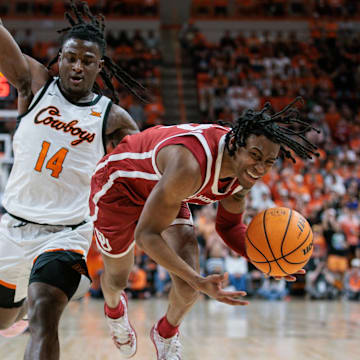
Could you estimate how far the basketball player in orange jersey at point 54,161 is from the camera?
10.2 ft

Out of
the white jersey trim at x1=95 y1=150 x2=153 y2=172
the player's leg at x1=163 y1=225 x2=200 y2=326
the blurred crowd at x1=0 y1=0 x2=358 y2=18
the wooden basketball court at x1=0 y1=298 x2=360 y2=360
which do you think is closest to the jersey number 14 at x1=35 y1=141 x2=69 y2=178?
the white jersey trim at x1=95 y1=150 x2=153 y2=172

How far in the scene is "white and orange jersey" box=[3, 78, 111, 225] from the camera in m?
3.19

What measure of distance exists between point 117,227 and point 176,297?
56cm

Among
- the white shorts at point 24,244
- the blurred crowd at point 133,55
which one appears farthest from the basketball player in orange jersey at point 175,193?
the blurred crowd at point 133,55

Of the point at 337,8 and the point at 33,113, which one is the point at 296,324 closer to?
the point at 33,113

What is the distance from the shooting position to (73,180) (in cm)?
325

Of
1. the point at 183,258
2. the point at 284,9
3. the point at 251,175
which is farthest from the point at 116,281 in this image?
the point at 284,9

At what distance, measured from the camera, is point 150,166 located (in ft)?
10.5

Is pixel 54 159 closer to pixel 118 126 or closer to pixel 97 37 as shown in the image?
pixel 118 126

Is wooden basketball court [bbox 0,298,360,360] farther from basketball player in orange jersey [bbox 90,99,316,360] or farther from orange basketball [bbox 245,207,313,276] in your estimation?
orange basketball [bbox 245,207,313,276]

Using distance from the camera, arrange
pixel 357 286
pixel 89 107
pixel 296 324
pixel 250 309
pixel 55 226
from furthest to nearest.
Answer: pixel 357 286 → pixel 250 309 → pixel 296 324 → pixel 89 107 → pixel 55 226

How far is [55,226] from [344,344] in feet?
10.2

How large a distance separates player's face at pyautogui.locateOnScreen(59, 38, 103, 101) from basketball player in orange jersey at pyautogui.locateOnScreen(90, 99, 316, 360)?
42 cm

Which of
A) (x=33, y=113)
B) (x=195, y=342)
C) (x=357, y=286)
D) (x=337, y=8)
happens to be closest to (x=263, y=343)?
(x=195, y=342)
